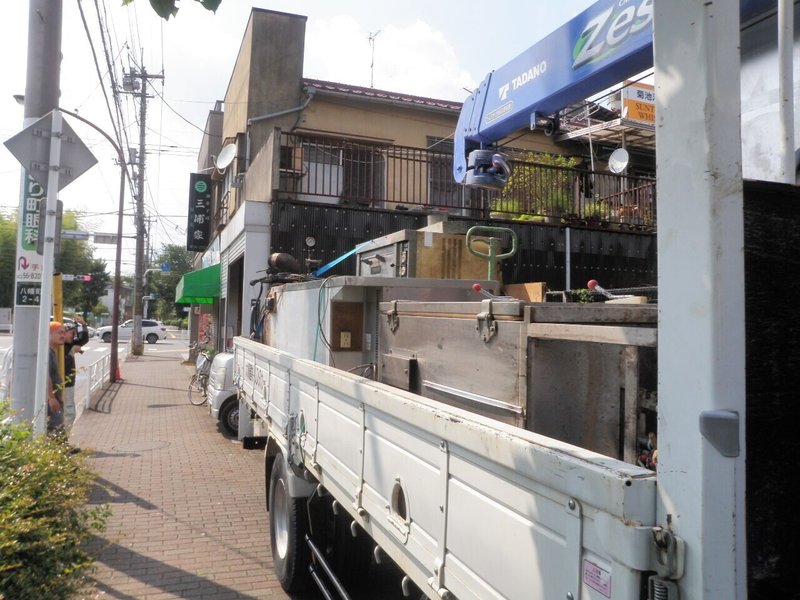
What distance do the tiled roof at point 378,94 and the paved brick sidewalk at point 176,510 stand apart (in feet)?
25.8

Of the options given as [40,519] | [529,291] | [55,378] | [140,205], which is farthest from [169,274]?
[40,519]

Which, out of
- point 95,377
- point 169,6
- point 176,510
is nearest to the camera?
point 169,6

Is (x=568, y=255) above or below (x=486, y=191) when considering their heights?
below

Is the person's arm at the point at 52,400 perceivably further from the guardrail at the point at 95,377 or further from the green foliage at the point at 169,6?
the guardrail at the point at 95,377

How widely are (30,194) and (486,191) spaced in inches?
289

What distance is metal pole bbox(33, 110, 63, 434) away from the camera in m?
5.10

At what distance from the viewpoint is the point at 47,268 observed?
5.21 metres

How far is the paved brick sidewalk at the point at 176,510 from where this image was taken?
15.4ft

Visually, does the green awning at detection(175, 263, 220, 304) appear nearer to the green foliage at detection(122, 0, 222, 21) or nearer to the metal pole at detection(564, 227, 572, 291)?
the metal pole at detection(564, 227, 572, 291)

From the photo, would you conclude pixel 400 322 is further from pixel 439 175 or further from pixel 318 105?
pixel 318 105

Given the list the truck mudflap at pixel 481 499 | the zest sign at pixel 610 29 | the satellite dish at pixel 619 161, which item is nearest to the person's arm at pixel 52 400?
the truck mudflap at pixel 481 499

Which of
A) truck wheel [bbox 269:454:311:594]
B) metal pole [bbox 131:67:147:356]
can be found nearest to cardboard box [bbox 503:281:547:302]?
truck wheel [bbox 269:454:311:594]

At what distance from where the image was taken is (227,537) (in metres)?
5.64

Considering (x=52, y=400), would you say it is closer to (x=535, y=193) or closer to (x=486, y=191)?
(x=486, y=191)
